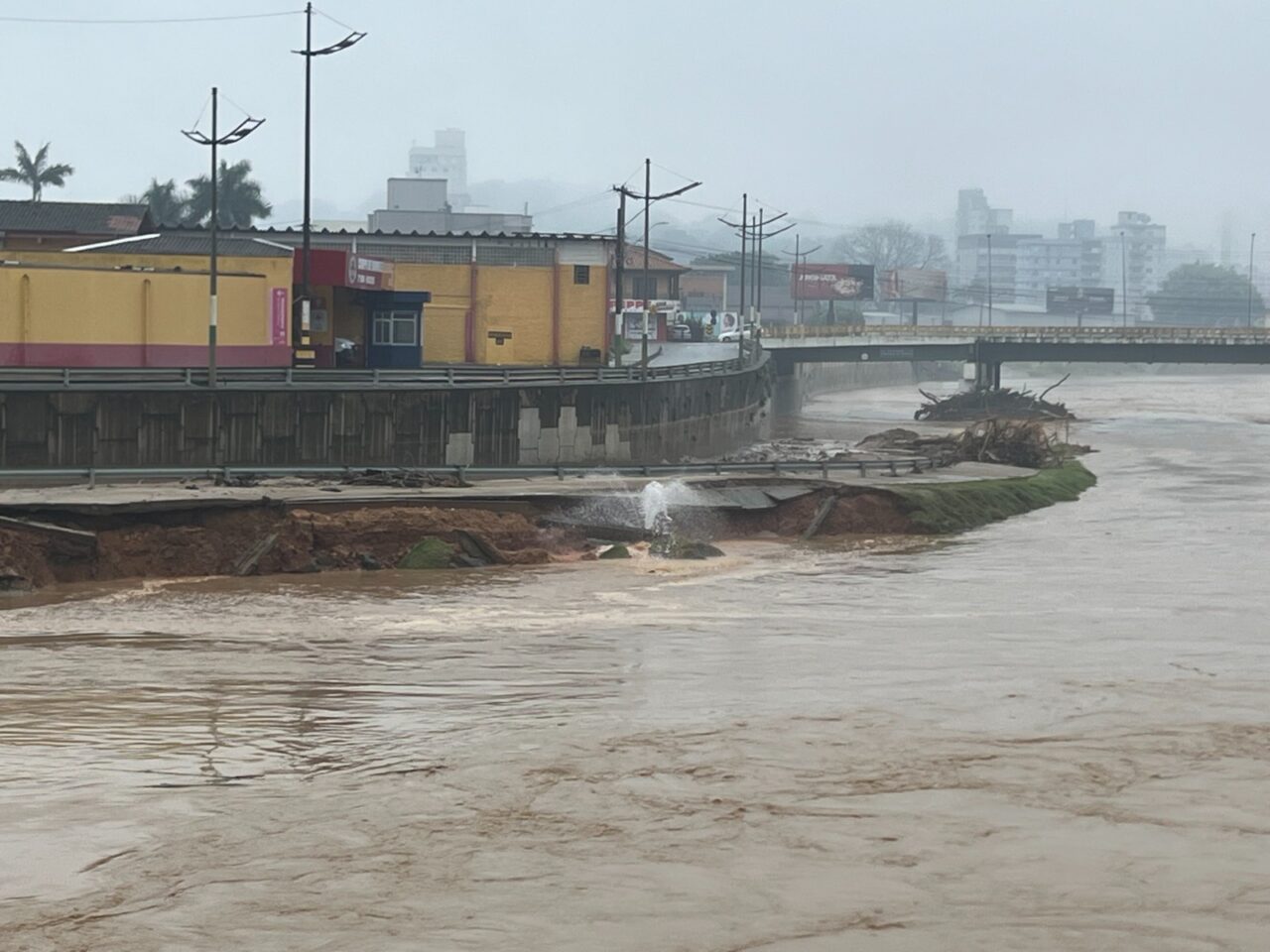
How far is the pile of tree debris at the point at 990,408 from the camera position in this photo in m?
97.3

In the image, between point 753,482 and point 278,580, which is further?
point 753,482

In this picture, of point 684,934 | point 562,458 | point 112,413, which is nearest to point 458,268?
point 562,458

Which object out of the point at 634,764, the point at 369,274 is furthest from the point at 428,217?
the point at 634,764

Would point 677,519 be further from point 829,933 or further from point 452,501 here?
point 829,933

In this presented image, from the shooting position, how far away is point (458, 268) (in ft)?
232

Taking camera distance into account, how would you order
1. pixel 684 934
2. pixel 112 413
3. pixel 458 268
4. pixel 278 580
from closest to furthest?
1. pixel 684 934
2. pixel 278 580
3. pixel 112 413
4. pixel 458 268

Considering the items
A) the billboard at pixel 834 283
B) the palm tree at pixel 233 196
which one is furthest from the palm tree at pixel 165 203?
the billboard at pixel 834 283

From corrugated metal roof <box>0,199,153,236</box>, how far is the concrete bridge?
1806 inches

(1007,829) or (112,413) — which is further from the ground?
(112,413)

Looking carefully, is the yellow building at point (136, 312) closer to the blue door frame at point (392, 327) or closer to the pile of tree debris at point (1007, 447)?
the blue door frame at point (392, 327)

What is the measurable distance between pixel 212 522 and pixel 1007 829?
19176 millimetres

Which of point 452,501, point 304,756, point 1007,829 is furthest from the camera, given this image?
point 452,501

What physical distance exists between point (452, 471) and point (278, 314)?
16.3 meters

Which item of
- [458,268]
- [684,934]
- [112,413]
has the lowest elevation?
[684,934]
